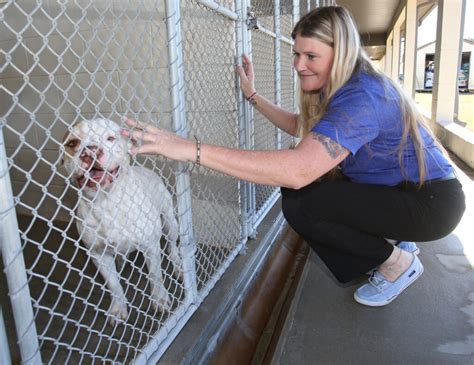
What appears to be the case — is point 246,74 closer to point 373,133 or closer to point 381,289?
point 373,133

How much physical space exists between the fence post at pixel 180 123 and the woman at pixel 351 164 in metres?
0.29

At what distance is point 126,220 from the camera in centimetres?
212

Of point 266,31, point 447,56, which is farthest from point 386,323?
point 447,56

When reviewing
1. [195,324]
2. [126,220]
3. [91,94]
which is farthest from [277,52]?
[195,324]

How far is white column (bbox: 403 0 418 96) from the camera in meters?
13.3

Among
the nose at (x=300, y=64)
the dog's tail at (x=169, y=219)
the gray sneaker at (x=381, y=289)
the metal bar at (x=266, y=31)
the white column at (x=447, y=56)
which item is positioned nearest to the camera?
the nose at (x=300, y=64)

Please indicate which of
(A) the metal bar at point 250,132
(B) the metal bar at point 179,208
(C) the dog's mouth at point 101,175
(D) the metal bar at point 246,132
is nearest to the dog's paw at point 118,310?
(B) the metal bar at point 179,208

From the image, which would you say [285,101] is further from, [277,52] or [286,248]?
[286,248]

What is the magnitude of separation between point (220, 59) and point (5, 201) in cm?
187

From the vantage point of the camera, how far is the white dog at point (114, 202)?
187cm

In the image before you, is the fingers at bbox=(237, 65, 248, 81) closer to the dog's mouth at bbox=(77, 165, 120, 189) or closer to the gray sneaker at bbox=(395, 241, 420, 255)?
the dog's mouth at bbox=(77, 165, 120, 189)

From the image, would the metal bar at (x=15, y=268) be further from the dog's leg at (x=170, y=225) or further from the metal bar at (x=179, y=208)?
the dog's leg at (x=170, y=225)

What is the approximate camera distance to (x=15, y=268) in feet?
3.74

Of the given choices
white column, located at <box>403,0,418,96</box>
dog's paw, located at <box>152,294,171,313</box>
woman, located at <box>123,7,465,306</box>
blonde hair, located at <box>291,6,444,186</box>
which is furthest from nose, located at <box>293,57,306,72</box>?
white column, located at <box>403,0,418,96</box>
